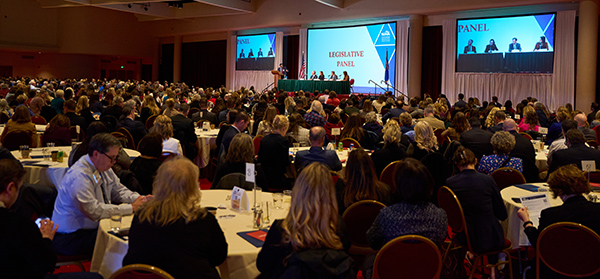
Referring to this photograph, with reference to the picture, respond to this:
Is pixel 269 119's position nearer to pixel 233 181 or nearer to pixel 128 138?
pixel 128 138

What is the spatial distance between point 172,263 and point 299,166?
308cm

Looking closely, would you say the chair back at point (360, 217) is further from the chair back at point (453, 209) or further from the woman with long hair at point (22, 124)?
the woman with long hair at point (22, 124)

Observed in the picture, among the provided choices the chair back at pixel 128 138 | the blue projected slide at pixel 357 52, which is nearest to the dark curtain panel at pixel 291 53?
the blue projected slide at pixel 357 52

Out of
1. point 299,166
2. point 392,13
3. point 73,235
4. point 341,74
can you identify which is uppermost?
point 392,13

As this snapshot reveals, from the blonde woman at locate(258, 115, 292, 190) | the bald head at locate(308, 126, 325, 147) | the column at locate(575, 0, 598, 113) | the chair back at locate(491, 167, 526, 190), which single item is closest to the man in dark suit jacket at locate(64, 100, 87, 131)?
the blonde woman at locate(258, 115, 292, 190)

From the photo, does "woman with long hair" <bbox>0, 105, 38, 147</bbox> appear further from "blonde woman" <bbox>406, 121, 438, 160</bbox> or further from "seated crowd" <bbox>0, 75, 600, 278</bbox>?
"blonde woman" <bbox>406, 121, 438, 160</bbox>

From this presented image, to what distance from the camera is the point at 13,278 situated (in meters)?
2.55

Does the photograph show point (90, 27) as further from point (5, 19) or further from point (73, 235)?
point (73, 235)

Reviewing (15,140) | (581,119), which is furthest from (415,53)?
(15,140)

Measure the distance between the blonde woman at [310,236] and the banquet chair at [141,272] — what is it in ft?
1.70

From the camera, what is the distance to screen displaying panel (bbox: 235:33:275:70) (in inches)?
1003

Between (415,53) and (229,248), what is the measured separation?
59.2 feet

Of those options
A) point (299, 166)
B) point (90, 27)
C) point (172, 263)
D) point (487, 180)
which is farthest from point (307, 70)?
point (172, 263)

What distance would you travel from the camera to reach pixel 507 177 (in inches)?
207
